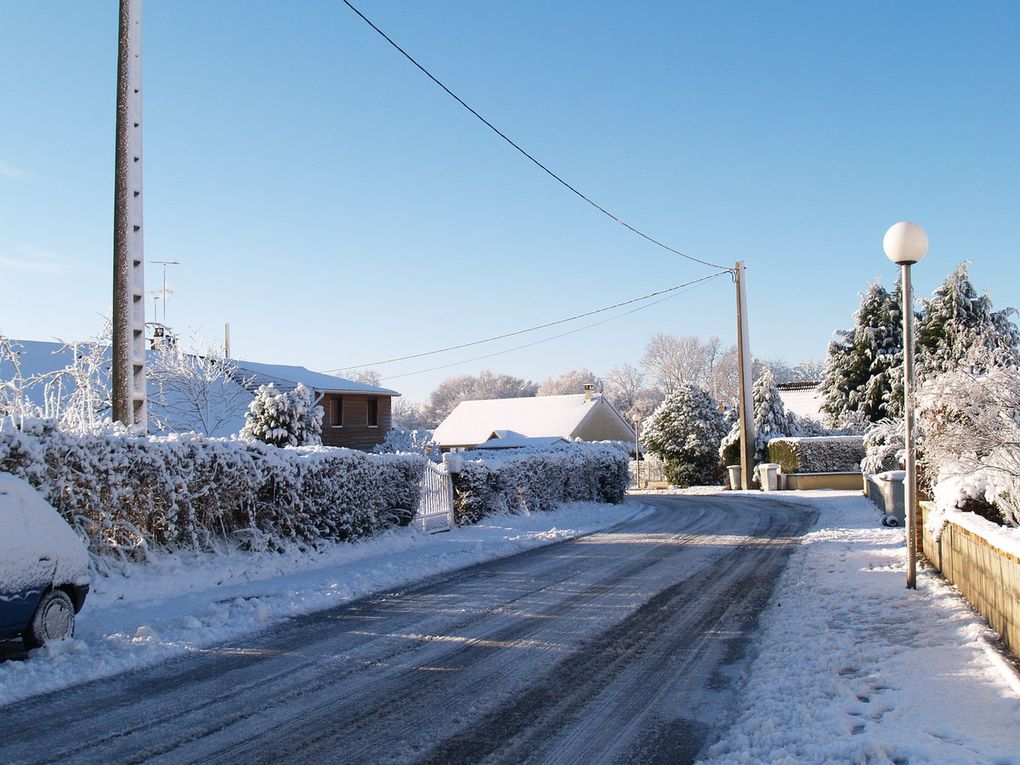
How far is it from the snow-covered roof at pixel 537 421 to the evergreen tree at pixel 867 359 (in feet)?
54.2

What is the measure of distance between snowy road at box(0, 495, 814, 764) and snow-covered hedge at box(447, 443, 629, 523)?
8633 mm

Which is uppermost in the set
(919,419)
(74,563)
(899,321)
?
(899,321)

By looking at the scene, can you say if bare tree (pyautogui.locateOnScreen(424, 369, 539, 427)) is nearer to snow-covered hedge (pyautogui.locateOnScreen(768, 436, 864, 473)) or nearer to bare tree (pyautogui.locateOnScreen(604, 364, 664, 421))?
bare tree (pyautogui.locateOnScreen(604, 364, 664, 421))

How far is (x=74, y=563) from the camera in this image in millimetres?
8016

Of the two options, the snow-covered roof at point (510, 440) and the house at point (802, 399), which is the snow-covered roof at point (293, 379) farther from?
the house at point (802, 399)

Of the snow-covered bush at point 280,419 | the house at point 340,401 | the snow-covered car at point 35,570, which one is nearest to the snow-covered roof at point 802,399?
the house at point 340,401

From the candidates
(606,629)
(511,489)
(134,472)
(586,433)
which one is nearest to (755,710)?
(606,629)

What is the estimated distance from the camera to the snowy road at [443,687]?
5.18 m

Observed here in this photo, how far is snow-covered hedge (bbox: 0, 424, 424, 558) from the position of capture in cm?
986

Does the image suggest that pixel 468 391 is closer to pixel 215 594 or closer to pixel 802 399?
pixel 802 399

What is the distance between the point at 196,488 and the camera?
1185 centimetres

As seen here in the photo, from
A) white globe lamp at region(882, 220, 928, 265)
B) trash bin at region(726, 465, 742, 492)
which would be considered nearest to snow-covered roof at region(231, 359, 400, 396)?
trash bin at region(726, 465, 742, 492)

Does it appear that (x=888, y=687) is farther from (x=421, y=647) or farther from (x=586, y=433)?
(x=586, y=433)

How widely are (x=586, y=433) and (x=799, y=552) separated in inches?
1650
